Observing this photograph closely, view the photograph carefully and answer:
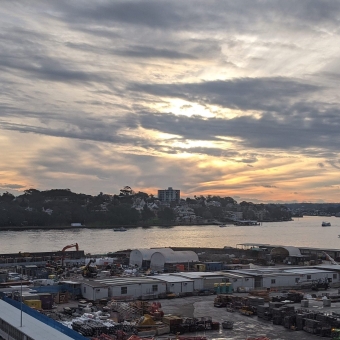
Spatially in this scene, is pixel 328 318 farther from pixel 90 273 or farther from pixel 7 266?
pixel 7 266

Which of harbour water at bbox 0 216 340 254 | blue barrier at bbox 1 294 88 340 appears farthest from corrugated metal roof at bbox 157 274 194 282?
harbour water at bbox 0 216 340 254

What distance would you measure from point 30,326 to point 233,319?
19.3 ft

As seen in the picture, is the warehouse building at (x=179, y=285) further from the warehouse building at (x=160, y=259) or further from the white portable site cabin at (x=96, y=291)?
the warehouse building at (x=160, y=259)

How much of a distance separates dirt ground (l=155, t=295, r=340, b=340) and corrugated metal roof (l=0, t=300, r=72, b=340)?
12.7ft

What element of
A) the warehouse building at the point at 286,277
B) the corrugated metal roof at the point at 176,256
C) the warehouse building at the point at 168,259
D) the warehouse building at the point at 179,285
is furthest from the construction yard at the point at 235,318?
the corrugated metal roof at the point at 176,256

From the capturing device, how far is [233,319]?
553 inches

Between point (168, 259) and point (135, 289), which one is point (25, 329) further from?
point (168, 259)

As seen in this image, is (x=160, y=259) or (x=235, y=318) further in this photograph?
(x=160, y=259)

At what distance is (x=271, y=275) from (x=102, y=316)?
826 centimetres

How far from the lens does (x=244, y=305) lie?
50.1ft

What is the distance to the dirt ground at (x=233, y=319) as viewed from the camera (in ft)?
40.3

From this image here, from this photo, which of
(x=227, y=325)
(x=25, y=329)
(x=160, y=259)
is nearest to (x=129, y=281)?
(x=227, y=325)

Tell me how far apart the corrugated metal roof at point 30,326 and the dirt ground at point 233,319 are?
3.87 meters

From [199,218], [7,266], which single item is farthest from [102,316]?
[199,218]
